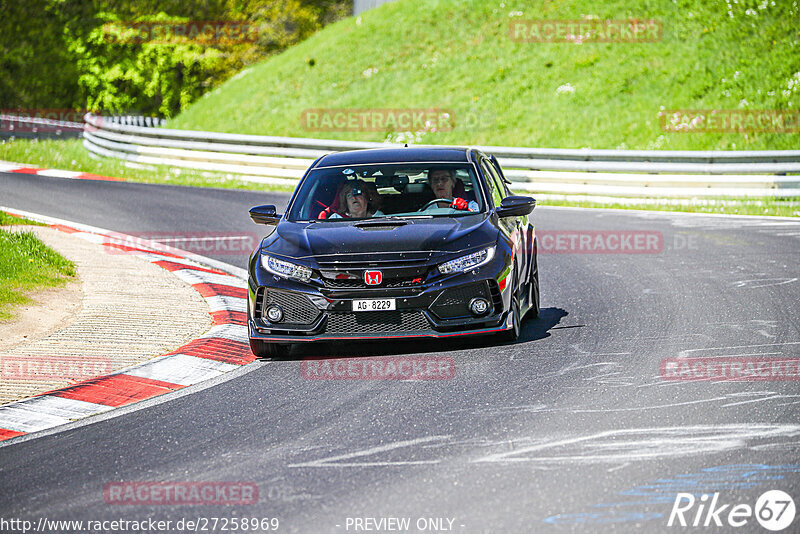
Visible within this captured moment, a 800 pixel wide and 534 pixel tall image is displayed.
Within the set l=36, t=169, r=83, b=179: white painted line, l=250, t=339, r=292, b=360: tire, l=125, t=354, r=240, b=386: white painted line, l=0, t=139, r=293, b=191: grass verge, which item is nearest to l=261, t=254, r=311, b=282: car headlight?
l=250, t=339, r=292, b=360: tire

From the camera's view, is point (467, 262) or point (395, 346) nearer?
point (467, 262)

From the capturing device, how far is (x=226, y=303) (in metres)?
10.8

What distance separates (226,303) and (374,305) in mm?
3170

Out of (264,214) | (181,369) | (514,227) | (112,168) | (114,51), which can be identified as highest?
(114,51)

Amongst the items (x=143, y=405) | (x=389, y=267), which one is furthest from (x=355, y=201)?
(x=143, y=405)

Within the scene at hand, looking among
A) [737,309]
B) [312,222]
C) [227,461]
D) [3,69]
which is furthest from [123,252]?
[3,69]

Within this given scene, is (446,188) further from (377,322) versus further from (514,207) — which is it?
(377,322)

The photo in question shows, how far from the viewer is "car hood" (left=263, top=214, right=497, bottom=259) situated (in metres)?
8.34

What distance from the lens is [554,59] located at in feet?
109

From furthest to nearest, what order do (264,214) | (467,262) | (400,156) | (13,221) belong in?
(13,221)
(400,156)
(264,214)
(467,262)

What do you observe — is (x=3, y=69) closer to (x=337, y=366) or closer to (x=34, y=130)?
(x=34, y=130)

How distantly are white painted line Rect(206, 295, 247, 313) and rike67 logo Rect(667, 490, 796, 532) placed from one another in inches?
247

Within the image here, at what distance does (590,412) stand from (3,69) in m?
58.8

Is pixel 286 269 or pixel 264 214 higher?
pixel 264 214
